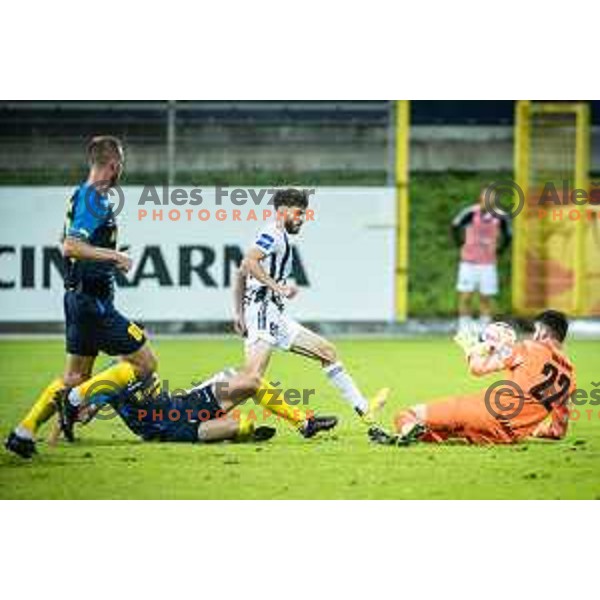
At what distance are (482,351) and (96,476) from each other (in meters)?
1.82

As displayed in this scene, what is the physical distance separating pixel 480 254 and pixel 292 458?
4.59ft

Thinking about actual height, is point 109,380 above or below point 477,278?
below

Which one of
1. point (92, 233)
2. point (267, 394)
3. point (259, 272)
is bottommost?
point (267, 394)

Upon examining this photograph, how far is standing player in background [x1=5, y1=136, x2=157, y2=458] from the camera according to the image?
8.34 metres

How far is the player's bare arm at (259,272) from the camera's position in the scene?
853 centimetres

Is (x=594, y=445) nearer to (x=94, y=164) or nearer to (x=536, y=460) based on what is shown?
(x=536, y=460)

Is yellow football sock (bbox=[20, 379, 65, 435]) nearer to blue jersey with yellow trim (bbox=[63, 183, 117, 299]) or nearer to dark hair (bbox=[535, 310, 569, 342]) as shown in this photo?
blue jersey with yellow trim (bbox=[63, 183, 117, 299])
